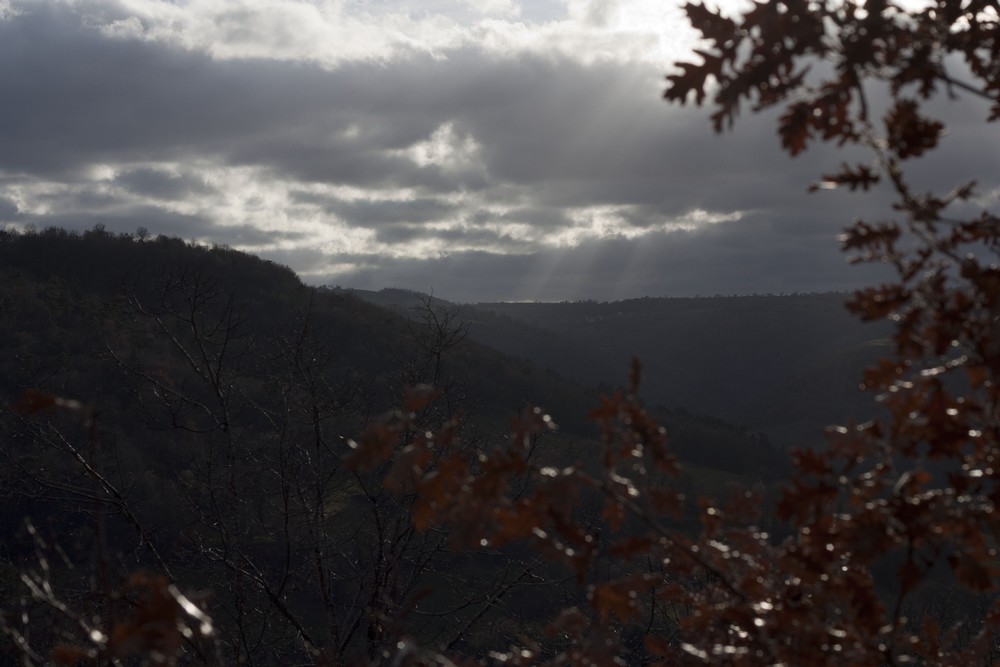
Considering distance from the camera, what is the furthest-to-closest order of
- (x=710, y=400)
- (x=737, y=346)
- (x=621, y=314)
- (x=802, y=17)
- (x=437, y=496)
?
(x=621, y=314) < (x=737, y=346) < (x=710, y=400) < (x=437, y=496) < (x=802, y=17)

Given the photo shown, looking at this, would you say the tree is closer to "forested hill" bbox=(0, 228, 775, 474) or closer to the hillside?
the hillside

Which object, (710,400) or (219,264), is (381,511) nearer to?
(219,264)

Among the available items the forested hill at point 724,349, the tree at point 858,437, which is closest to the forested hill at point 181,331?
the tree at point 858,437

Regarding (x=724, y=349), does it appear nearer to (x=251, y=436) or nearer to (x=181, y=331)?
(x=181, y=331)

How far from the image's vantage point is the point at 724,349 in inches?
5502

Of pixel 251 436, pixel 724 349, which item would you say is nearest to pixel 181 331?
pixel 251 436

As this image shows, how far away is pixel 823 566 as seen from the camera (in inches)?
93.7

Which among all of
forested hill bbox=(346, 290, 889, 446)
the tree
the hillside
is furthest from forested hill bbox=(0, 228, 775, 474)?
forested hill bbox=(346, 290, 889, 446)

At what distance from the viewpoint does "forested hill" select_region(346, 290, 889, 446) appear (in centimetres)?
10556

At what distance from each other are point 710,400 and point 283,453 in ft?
391

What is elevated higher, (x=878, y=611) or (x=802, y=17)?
(x=802, y=17)

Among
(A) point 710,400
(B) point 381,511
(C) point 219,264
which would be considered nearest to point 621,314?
(A) point 710,400

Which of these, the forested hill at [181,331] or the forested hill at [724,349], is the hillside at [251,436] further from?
the forested hill at [724,349]

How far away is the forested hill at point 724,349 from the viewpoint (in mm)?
105562
